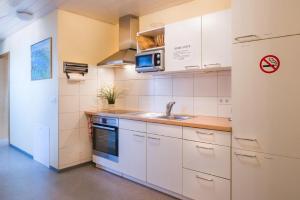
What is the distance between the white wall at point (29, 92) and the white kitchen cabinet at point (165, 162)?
4.94 ft

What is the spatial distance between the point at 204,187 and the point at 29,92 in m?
3.38

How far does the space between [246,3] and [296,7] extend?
1.18 ft

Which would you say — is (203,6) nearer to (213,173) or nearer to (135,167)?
(213,173)

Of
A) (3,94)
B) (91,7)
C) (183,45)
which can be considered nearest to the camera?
(183,45)

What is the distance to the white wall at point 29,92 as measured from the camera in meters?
3.04

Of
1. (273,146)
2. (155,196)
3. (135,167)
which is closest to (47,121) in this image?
(135,167)

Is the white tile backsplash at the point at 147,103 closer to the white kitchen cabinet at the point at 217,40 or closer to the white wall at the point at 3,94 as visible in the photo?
the white kitchen cabinet at the point at 217,40

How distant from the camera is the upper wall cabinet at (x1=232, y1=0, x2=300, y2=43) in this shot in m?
1.48

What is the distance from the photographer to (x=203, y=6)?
2576mm

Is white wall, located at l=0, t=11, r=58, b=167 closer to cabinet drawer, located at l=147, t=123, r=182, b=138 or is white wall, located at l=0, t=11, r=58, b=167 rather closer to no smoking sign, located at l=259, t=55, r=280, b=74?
cabinet drawer, located at l=147, t=123, r=182, b=138

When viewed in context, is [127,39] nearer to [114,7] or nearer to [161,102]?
[114,7]

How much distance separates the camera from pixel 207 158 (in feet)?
6.40

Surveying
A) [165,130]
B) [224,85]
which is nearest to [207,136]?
[165,130]

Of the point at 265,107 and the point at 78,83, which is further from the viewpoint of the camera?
the point at 78,83
